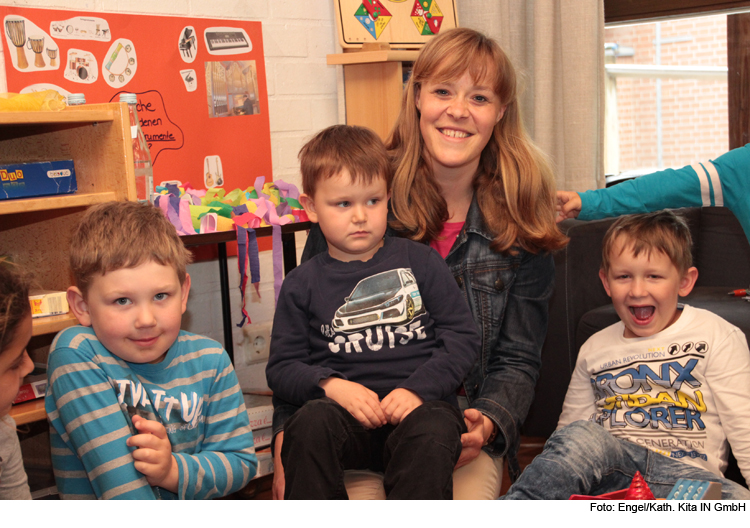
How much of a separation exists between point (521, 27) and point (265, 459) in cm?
201

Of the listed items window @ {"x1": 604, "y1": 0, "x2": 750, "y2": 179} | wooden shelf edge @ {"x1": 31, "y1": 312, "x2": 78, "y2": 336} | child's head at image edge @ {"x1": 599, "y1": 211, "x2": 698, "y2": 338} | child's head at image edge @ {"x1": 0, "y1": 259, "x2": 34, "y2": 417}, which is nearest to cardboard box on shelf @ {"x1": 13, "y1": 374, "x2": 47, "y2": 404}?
wooden shelf edge @ {"x1": 31, "y1": 312, "x2": 78, "y2": 336}

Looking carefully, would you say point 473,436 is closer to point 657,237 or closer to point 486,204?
point 486,204

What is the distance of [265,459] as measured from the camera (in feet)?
6.49

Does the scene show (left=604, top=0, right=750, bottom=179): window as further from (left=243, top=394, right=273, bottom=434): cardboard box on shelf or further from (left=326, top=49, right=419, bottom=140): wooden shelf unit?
(left=243, top=394, right=273, bottom=434): cardboard box on shelf

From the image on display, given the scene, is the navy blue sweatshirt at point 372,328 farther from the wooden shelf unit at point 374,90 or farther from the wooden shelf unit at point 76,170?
the wooden shelf unit at point 374,90

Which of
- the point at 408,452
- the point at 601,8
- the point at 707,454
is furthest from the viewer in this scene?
the point at 601,8

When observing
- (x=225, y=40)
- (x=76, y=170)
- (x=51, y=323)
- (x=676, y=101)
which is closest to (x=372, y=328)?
(x=51, y=323)

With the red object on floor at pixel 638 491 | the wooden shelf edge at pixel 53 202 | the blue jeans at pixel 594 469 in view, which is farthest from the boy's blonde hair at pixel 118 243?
the red object on floor at pixel 638 491

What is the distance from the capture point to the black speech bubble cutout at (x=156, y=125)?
86.0 inches

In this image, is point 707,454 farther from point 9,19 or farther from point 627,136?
point 627,136

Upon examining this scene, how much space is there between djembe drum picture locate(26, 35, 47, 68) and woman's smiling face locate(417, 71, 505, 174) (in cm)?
120

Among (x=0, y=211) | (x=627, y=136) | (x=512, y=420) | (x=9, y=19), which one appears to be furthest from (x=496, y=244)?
(x=627, y=136)

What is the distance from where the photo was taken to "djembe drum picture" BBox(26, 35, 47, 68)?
195 cm

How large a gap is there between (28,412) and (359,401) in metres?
0.71
